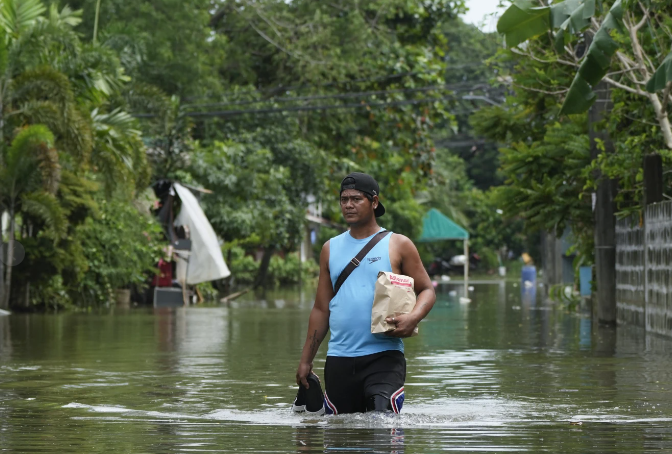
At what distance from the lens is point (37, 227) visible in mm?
27578

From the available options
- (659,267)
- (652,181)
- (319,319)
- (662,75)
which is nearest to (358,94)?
(652,181)

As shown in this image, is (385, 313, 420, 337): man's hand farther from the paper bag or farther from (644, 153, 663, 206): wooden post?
(644, 153, 663, 206): wooden post

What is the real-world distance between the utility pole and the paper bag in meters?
12.6

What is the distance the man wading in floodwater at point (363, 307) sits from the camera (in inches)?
302

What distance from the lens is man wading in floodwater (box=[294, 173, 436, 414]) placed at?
767cm

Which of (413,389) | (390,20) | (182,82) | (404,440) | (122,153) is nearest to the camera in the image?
(404,440)

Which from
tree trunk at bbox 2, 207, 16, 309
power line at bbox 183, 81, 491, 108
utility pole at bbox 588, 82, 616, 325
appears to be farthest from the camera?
power line at bbox 183, 81, 491, 108

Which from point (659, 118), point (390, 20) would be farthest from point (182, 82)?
point (659, 118)

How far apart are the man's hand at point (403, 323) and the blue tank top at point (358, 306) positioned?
155mm

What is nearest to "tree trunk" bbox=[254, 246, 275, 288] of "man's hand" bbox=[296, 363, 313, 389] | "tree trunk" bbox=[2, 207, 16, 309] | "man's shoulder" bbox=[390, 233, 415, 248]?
"tree trunk" bbox=[2, 207, 16, 309]

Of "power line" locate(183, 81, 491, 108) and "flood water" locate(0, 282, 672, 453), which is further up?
"power line" locate(183, 81, 491, 108)

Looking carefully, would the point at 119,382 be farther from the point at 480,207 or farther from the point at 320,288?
the point at 480,207

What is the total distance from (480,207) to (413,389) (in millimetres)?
65770

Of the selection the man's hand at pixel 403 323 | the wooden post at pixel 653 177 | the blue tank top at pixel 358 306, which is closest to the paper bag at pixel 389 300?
the man's hand at pixel 403 323
